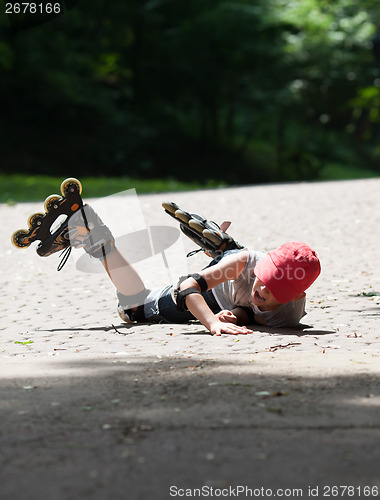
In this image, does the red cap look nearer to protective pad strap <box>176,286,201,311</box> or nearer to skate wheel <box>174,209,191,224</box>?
protective pad strap <box>176,286,201,311</box>

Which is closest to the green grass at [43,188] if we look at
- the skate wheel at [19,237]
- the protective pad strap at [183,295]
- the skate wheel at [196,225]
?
the skate wheel at [19,237]

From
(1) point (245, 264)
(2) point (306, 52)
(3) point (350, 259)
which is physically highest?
(2) point (306, 52)

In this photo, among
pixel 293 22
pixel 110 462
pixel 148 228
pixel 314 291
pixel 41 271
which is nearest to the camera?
pixel 110 462

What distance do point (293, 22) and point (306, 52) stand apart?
1130 millimetres

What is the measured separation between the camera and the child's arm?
5.15 m

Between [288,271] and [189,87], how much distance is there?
1107 inches

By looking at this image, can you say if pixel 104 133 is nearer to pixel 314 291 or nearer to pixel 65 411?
pixel 314 291

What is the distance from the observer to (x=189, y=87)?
3228cm

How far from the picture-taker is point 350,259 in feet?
29.6

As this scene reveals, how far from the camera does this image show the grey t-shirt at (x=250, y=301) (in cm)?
533

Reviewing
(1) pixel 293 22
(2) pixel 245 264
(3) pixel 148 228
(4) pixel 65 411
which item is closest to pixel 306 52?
(1) pixel 293 22

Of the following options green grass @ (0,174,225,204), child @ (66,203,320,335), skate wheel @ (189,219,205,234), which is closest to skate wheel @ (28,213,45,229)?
child @ (66,203,320,335)

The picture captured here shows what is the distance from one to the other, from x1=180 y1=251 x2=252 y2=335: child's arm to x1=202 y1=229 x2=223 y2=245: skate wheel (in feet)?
1.64

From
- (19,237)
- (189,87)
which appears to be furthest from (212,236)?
(189,87)
